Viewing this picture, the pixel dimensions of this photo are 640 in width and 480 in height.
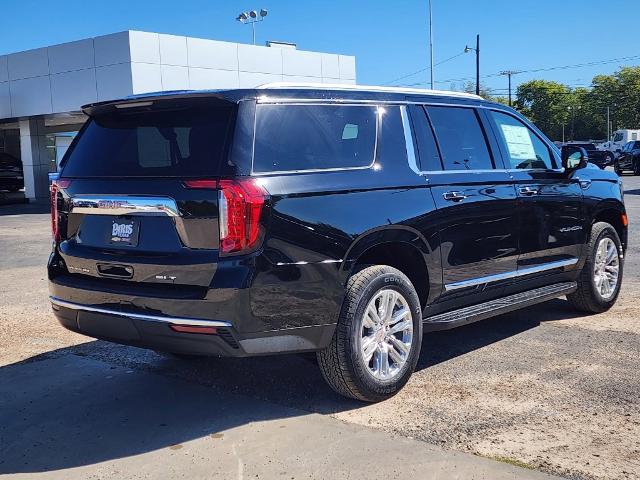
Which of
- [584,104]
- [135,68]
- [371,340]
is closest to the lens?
[371,340]

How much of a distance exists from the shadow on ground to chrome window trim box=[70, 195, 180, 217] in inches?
50.3

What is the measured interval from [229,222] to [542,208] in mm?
3081

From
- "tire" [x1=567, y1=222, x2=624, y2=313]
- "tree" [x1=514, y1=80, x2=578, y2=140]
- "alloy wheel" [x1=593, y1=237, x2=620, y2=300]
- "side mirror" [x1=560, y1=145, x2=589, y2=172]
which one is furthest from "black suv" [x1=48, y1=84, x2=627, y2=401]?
"tree" [x1=514, y1=80, x2=578, y2=140]

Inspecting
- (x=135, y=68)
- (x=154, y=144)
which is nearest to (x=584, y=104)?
(x=135, y=68)

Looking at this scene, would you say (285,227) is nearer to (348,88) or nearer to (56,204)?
(348,88)

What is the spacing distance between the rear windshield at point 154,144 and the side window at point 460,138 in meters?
1.79

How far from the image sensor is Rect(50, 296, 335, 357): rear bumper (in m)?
3.83

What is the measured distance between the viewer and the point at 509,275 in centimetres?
548

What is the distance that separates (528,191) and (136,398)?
11.2 ft

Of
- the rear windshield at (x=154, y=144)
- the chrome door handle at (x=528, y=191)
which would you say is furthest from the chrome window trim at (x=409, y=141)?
the rear windshield at (x=154, y=144)

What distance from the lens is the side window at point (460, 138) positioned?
16.8ft

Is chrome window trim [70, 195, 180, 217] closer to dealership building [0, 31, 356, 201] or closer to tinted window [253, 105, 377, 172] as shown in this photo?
tinted window [253, 105, 377, 172]

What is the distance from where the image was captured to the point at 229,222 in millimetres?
3791

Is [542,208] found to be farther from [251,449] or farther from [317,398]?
[251,449]
